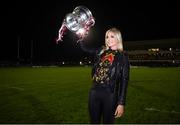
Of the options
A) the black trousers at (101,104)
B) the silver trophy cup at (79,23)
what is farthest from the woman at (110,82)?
the silver trophy cup at (79,23)

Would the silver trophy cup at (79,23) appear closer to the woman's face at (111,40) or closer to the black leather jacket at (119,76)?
the woman's face at (111,40)

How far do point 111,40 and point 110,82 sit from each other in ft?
2.20

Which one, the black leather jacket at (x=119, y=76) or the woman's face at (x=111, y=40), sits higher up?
the woman's face at (x=111, y=40)

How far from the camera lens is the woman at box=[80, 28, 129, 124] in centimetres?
562

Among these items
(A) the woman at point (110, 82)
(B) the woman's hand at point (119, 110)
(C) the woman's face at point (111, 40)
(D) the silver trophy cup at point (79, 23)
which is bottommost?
(B) the woman's hand at point (119, 110)

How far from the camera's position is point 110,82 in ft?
18.5

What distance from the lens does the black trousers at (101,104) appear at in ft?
18.4

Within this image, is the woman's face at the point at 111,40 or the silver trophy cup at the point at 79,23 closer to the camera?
the woman's face at the point at 111,40

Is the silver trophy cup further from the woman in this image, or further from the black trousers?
the black trousers

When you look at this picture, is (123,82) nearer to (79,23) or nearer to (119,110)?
(119,110)

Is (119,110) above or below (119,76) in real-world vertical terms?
below

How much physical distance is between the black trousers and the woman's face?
70 centimetres

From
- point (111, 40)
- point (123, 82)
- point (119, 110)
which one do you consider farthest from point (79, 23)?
point (119, 110)

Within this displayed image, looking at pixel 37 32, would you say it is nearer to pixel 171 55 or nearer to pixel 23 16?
pixel 23 16
